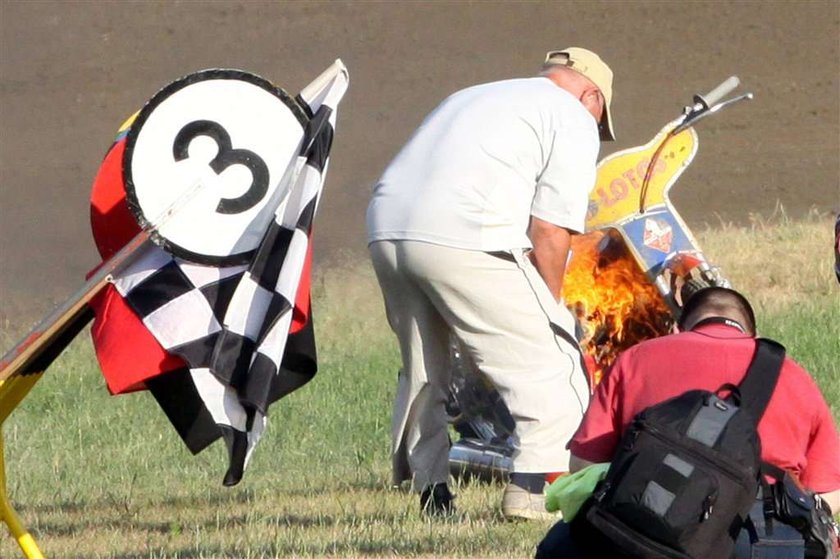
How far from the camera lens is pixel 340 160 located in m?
20.8

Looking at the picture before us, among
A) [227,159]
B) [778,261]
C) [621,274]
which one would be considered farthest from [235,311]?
[778,261]

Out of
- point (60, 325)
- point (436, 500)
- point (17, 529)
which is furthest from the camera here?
point (436, 500)

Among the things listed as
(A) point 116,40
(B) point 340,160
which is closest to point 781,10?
(B) point 340,160

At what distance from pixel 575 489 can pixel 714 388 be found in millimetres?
442

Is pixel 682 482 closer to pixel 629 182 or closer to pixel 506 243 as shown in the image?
pixel 506 243

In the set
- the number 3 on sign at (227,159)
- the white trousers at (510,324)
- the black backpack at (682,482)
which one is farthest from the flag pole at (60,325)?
the black backpack at (682,482)

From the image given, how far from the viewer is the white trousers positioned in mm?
6777

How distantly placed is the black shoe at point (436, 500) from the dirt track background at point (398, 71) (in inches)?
471

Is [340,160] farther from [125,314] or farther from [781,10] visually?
[125,314]

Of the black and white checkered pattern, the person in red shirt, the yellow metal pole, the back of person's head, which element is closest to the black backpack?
the person in red shirt

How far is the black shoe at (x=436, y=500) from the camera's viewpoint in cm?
709

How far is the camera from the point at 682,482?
4.25 meters

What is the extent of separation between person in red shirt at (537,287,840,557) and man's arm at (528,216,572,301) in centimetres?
221

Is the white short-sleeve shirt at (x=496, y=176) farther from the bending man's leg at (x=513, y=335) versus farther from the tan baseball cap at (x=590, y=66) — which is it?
the tan baseball cap at (x=590, y=66)
